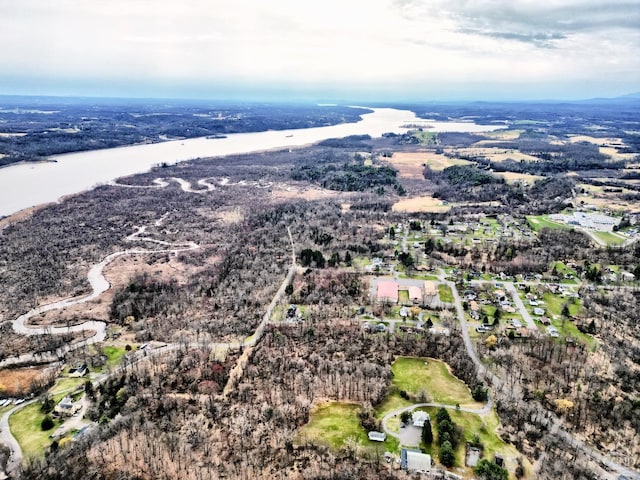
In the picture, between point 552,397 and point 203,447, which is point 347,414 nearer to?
point 203,447

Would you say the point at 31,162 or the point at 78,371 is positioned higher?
the point at 31,162

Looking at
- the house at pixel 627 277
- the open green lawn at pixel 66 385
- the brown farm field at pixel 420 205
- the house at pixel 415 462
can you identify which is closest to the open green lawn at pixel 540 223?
the brown farm field at pixel 420 205

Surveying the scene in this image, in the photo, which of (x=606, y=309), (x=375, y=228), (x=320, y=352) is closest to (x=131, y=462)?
(x=320, y=352)

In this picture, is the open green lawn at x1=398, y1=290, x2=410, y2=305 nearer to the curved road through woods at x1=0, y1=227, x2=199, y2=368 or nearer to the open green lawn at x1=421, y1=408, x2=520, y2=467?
the open green lawn at x1=421, y1=408, x2=520, y2=467

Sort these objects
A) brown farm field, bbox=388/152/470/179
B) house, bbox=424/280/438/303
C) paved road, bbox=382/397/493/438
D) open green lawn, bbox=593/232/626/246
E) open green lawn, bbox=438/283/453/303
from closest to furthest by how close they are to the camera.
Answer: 1. paved road, bbox=382/397/493/438
2. house, bbox=424/280/438/303
3. open green lawn, bbox=438/283/453/303
4. open green lawn, bbox=593/232/626/246
5. brown farm field, bbox=388/152/470/179

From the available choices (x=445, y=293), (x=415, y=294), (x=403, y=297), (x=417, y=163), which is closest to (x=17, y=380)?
(x=403, y=297)

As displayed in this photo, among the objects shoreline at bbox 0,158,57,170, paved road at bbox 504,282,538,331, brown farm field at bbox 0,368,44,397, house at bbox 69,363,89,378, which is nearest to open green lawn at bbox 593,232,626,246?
paved road at bbox 504,282,538,331

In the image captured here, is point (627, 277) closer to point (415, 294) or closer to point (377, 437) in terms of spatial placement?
point (415, 294)
